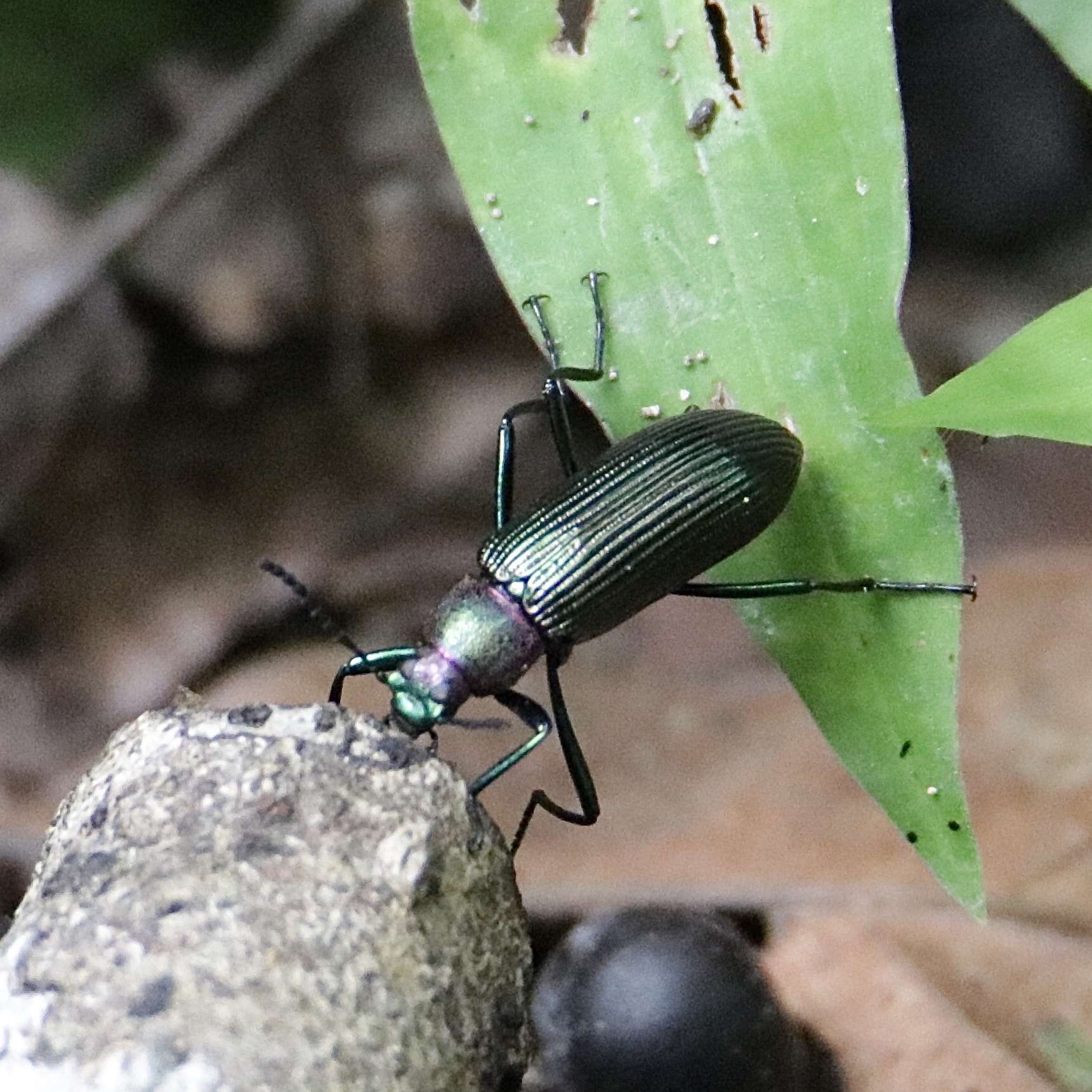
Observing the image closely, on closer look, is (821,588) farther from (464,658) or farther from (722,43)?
(722,43)

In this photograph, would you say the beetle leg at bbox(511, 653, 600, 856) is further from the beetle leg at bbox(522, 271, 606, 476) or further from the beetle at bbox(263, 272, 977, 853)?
the beetle leg at bbox(522, 271, 606, 476)

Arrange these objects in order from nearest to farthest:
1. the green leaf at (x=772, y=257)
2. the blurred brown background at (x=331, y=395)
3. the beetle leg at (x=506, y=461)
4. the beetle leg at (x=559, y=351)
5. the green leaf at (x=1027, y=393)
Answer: the green leaf at (x=1027, y=393) < the green leaf at (x=772, y=257) < the beetle leg at (x=559, y=351) < the beetle leg at (x=506, y=461) < the blurred brown background at (x=331, y=395)

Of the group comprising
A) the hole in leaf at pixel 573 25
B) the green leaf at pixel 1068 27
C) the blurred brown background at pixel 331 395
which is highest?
the hole in leaf at pixel 573 25

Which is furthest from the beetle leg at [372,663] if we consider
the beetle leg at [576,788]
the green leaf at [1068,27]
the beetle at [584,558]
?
the green leaf at [1068,27]

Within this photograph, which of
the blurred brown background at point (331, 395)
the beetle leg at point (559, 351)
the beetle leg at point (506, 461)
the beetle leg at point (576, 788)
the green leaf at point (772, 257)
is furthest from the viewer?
the blurred brown background at point (331, 395)

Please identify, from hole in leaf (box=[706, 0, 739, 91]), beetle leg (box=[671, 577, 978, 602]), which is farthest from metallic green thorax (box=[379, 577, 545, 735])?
hole in leaf (box=[706, 0, 739, 91])

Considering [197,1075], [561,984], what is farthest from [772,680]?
[197,1075]

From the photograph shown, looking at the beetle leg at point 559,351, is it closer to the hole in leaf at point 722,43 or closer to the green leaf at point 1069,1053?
the hole in leaf at point 722,43

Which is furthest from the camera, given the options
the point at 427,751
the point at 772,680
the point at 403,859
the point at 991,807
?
the point at 772,680

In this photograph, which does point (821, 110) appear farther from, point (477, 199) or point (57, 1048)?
point (57, 1048)
